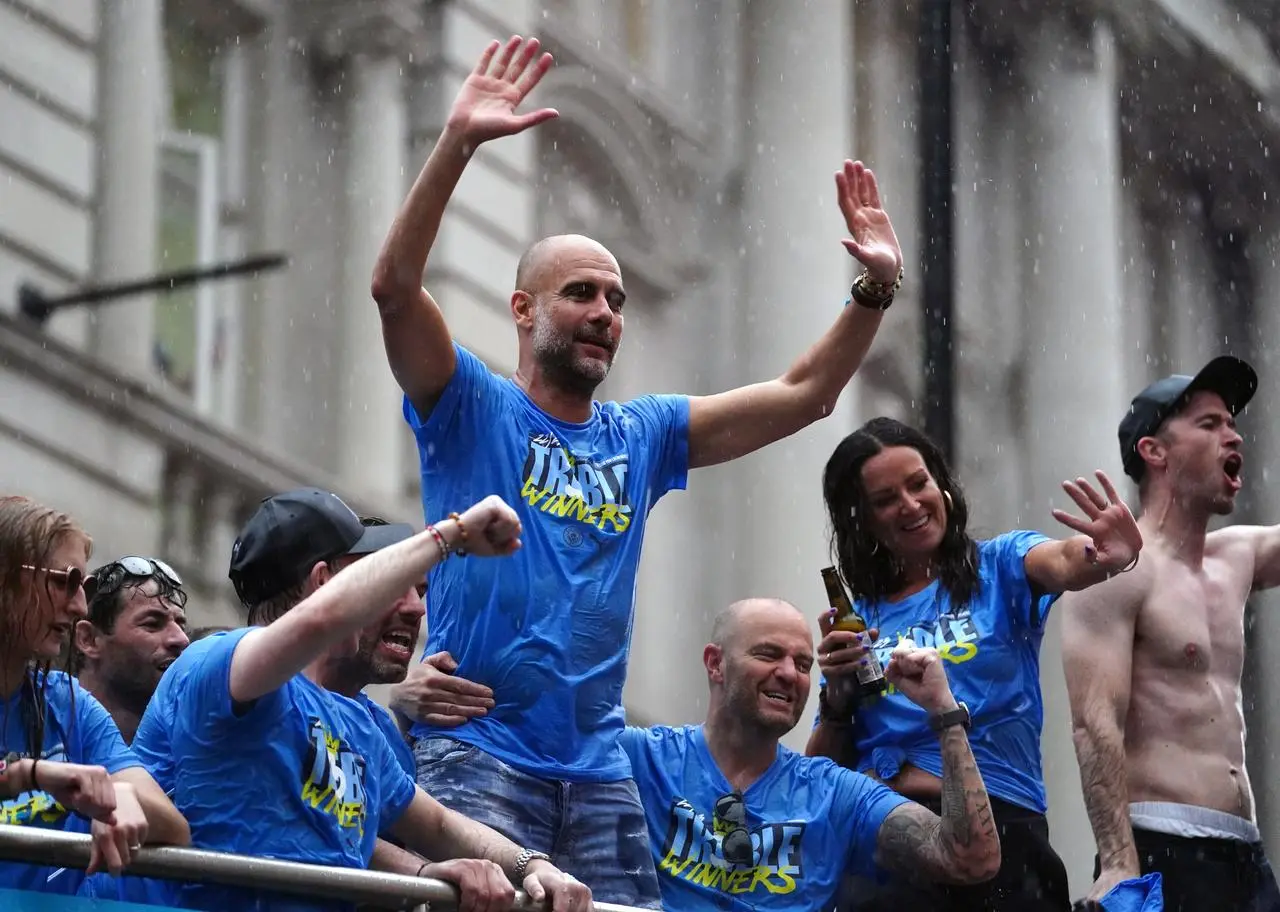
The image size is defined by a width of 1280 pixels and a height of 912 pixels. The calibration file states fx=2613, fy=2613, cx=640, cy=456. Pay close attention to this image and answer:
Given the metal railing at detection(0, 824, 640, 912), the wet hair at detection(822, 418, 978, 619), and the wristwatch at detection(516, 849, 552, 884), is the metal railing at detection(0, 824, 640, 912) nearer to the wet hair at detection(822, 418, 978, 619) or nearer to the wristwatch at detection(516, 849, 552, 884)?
the wristwatch at detection(516, 849, 552, 884)

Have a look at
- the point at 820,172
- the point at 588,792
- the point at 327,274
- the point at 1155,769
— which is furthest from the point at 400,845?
the point at 820,172

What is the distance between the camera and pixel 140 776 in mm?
4871

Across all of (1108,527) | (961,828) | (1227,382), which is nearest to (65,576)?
(961,828)

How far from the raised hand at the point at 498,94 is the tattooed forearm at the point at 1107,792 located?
2.17 meters

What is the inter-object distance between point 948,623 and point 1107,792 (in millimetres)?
611

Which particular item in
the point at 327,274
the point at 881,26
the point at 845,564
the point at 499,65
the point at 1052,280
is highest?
the point at 881,26

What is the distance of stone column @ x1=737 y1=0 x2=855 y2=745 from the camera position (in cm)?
1759

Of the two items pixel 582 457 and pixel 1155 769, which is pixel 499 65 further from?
pixel 1155 769

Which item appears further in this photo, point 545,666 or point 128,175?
point 128,175

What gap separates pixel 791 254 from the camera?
60.3ft

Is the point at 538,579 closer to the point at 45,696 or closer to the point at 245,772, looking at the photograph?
the point at 245,772

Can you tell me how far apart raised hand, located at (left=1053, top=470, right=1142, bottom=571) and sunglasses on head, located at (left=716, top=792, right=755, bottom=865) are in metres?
1.04

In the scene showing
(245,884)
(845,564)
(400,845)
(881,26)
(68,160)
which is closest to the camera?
(245,884)

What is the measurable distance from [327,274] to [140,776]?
9755 mm
